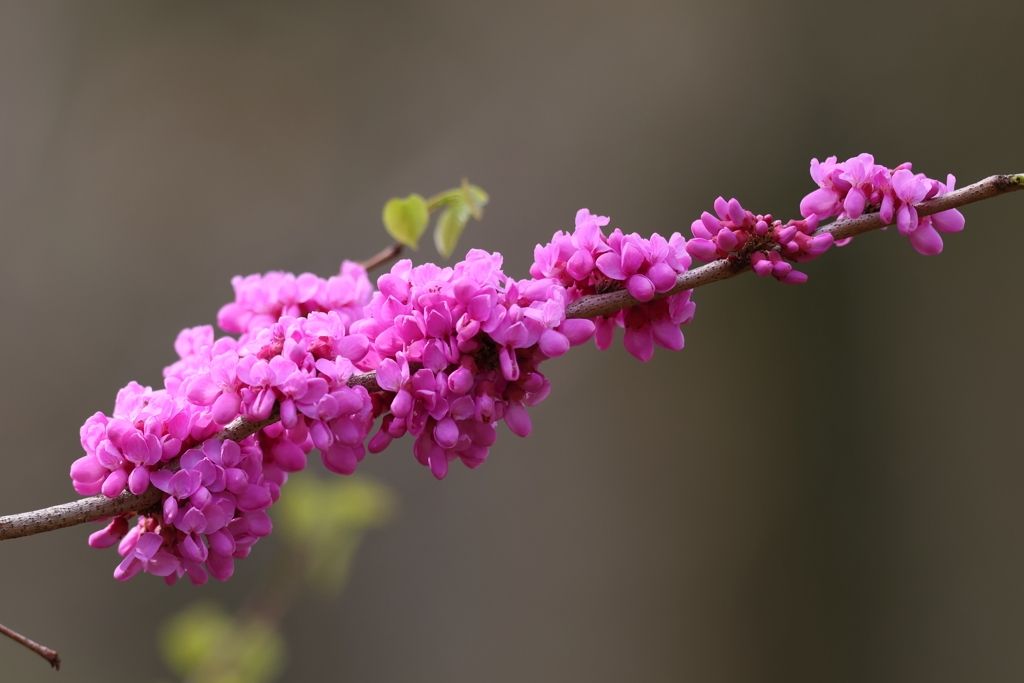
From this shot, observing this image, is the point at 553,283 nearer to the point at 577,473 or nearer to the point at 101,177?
the point at 577,473

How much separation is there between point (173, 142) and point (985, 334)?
5.83 ft

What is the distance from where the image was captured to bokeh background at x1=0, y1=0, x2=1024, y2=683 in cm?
142

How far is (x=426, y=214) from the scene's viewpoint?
0.50 metres

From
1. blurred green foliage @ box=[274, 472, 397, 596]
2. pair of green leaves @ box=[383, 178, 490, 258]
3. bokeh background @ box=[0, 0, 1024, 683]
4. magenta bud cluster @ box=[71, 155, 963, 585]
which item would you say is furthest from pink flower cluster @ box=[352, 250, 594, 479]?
bokeh background @ box=[0, 0, 1024, 683]

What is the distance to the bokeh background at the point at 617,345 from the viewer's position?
1422 mm

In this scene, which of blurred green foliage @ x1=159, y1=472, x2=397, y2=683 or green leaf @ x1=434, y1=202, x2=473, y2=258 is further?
blurred green foliage @ x1=159, y1=472, x2=397, y2=683

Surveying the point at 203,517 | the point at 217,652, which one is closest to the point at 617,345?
the point at 217,652

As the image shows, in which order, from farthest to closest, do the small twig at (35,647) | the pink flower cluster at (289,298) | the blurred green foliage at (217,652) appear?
the blurred green foliage at (217,652)
the pink flower cluster at (289,298)
the small twig at (35,647)

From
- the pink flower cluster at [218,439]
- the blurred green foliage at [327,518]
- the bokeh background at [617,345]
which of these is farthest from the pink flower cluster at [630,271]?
the bokeh background at [617,345]

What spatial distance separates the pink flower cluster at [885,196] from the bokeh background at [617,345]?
113 cm

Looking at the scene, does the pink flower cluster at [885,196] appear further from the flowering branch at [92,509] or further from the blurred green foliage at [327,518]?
the blurred green foliage at [327,518]

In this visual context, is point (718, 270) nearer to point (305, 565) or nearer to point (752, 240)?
point (752, 240)

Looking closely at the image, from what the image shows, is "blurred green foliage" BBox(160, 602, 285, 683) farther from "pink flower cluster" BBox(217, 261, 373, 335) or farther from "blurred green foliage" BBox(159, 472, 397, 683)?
"pink flower cluster" BBox(217, 261, 373, 335)

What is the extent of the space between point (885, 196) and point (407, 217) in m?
0.30
